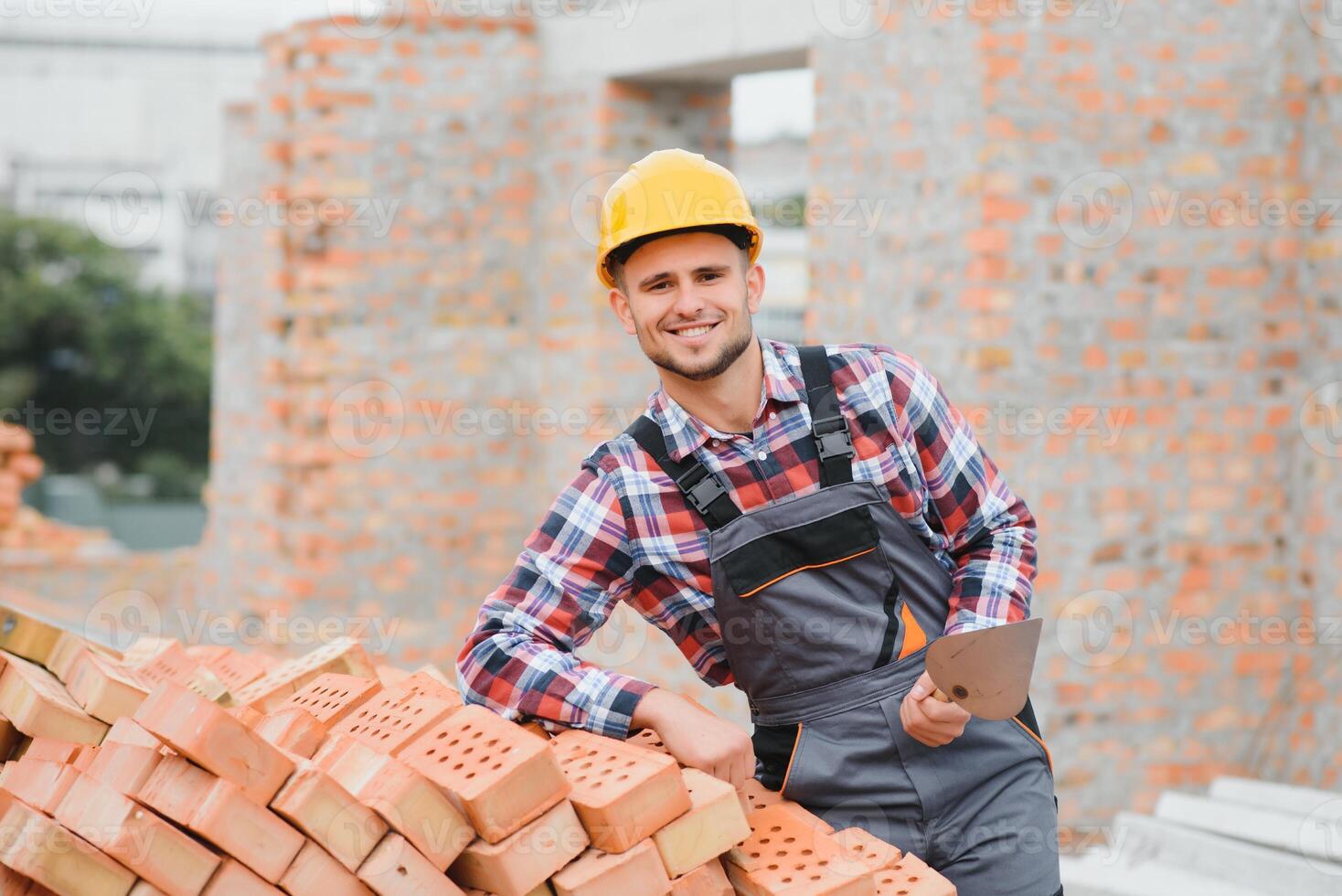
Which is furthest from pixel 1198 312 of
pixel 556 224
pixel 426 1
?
pixel 426 1

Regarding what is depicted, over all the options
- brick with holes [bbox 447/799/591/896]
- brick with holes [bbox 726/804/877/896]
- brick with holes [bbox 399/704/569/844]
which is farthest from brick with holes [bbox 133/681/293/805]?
brick with holes [bbox 726/804/877/896]

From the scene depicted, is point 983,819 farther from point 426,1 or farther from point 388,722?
point 426,1

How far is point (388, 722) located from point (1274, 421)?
440 centimetres

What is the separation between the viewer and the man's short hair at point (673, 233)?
2477 mm

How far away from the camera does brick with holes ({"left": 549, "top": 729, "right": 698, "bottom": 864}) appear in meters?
2.09

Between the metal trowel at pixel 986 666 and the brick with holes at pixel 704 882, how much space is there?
475 millimetres

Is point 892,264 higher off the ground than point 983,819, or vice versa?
point 892,264

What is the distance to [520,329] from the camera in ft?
24.0

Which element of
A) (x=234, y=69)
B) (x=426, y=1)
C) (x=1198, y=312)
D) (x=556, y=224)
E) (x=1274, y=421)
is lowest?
(x=1274, y=421)

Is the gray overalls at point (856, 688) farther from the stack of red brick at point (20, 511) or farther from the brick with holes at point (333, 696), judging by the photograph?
the stack of red brick at point (20, 511)

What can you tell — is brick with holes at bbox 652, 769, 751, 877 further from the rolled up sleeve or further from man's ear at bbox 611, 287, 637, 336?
man's ear at bbox 611, 287, 637, 336

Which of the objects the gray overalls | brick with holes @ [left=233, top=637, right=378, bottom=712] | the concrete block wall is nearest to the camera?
the gray overalls

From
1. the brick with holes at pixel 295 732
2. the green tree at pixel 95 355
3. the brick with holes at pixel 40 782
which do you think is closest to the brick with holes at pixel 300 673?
the brick with holes at pixel 295 732

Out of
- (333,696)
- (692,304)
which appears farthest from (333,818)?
(692,304)
